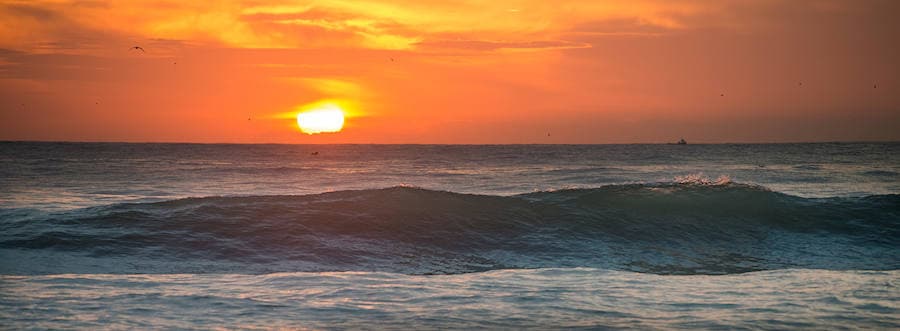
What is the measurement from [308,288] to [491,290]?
2467mm

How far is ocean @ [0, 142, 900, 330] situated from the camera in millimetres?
8789

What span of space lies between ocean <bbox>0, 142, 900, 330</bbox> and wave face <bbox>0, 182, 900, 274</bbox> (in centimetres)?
7

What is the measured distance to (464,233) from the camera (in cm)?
1827

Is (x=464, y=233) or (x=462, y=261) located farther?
(x=464, y=233)

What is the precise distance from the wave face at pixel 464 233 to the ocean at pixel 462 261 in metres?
0.07

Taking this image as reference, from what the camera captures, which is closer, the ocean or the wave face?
the ocean

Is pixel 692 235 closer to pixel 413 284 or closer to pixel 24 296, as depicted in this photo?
pixel 413 284

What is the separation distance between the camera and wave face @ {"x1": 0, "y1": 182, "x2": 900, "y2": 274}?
14.6 meters

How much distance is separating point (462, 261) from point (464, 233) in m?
3.02

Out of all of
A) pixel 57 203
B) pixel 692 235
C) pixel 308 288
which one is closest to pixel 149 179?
pixel 57 203

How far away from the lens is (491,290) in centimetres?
1058

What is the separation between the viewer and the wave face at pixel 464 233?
14.6 meters

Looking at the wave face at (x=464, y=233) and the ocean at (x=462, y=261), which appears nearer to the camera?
the ocean at (x=462, y=261)

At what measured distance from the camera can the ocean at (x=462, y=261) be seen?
28.8 ft
